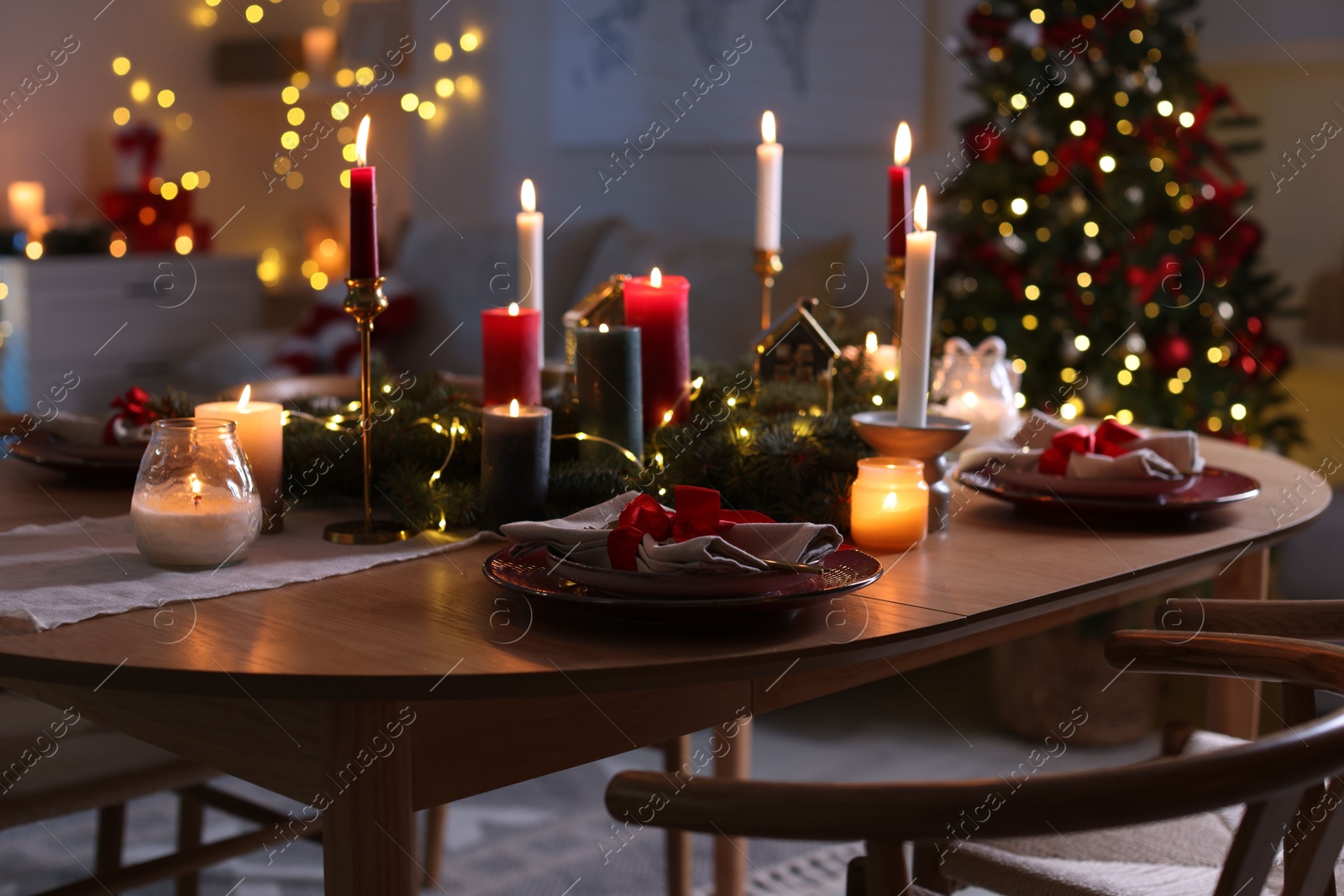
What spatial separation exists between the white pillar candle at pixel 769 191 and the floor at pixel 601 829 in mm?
1011

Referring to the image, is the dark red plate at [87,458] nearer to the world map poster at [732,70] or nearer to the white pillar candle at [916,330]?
the white pillar candle at [916,330]

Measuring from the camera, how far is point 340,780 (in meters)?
0.82

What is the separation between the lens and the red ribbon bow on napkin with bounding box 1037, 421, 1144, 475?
4.46 ft

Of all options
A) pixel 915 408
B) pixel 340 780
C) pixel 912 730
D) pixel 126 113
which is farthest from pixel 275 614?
pixel 126 113

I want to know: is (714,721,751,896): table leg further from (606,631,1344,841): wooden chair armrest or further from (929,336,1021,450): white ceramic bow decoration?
(606,631,1344,841): wooden chair armrest

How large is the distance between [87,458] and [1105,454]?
1.04m

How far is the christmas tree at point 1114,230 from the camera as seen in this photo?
277 centimetres

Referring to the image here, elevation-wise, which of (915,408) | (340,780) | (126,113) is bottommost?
(340,780)

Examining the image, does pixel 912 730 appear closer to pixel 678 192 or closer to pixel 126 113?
pixel 678 192

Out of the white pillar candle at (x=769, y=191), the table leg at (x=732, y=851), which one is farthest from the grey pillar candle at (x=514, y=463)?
the table leg at (x=732, y=851)

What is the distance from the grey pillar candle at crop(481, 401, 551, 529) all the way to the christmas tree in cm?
177

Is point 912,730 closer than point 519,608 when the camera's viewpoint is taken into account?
No

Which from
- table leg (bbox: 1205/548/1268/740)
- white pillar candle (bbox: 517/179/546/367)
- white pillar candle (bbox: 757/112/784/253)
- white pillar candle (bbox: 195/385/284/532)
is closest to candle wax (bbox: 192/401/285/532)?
white pillar candle (bbox: 195/385/284/532)

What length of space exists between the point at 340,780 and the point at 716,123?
3.25m
